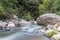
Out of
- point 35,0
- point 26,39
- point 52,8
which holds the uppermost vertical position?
point 35,0

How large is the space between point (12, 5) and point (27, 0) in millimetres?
3947

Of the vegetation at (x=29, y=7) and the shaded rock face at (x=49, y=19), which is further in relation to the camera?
the vegetation at (x=29, y=7)

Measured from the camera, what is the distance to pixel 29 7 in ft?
91.3

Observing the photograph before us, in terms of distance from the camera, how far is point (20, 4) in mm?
27719

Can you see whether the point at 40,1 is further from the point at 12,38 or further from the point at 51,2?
the point at 12,38

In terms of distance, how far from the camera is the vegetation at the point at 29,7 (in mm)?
22581

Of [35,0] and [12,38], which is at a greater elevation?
[35,0]

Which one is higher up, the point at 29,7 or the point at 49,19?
the point at 29,7

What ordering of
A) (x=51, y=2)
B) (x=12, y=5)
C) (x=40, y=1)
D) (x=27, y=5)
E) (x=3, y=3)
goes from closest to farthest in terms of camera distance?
(x=3, y=3)
(x=12, y=5)
(x=51, y=2)
(x=27, y=5)
(x=40, y=1)

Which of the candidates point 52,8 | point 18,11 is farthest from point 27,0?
point 52,8

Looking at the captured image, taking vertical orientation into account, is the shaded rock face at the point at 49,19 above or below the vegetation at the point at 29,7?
below

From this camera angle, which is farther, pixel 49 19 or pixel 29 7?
pixel 29 7

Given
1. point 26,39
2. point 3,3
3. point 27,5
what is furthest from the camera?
point 27,5

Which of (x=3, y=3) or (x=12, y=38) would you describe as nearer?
(x=12, y=38)
